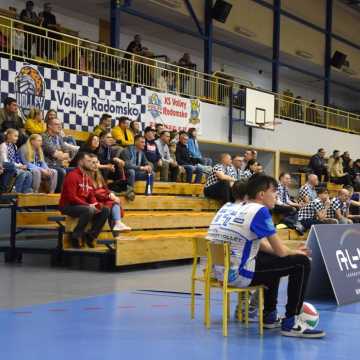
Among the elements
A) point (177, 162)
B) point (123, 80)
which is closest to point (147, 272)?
point (177, 162)

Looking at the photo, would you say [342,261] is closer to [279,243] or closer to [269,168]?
[279,243]

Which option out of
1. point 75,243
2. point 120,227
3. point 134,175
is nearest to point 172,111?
point 134,175

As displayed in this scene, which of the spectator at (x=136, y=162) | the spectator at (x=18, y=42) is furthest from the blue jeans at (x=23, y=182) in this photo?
the spectator at (x=18, y=42)

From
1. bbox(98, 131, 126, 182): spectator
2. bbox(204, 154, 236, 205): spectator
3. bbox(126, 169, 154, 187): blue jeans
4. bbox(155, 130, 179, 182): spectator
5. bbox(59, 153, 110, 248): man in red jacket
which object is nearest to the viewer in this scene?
bbox(59, 153, 110, 248): man in red jacket

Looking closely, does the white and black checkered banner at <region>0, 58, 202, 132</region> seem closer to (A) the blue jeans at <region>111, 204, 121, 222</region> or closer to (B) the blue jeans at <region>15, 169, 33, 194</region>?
(B) the blue jeans at <region>15, 169, 33, 194</region>

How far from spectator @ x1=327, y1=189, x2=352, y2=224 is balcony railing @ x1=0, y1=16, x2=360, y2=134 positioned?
5.73 m

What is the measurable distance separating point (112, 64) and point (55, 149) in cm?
544

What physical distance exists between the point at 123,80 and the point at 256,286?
38.4 ft

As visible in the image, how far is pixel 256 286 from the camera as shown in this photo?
505 centimetres

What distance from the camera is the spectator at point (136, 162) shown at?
12031mm

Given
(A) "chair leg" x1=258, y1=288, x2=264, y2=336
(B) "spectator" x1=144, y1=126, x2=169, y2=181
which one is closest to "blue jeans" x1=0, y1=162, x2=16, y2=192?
(B) "spectator" x1=144, y1=126, x2=169, y2=181

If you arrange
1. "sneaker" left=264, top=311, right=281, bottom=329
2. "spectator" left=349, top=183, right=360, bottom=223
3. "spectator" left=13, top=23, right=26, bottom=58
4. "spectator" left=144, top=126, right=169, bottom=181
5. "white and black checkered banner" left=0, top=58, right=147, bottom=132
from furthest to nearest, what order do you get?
"spectator" left=349, top=183, right=360, bottom=223 → "spectator" left=13, top=23, right=26, bottom=58 → "spectator" left=144, top=126, right=169, bottom=181 → "white and black checkered banner" left=0, top=58, right=147, bottom=132 → "sneaker" left=264, top=311, right=281, bottom=329

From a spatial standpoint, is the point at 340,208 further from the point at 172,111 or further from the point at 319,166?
the point at 319,166

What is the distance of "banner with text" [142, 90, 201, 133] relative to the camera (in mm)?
16547
